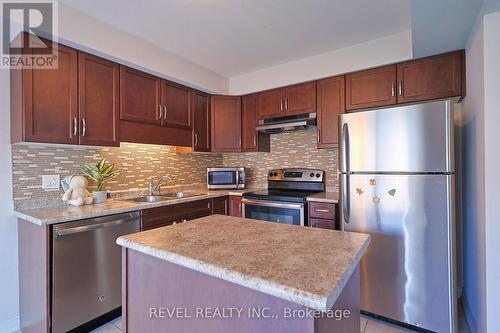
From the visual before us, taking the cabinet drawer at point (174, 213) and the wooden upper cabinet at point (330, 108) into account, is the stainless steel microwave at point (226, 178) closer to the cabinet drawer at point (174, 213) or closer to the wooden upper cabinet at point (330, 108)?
the cabinet drawer at point (174, 213)

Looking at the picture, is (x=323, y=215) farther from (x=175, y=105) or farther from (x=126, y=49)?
(x=126, y=49)

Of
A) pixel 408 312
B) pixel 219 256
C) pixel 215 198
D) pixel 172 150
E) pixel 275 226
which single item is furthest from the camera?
pixel 172 150

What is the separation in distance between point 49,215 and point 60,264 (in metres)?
0.34

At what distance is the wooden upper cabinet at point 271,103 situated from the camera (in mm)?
3018

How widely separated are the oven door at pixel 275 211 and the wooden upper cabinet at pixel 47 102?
5.69 ft

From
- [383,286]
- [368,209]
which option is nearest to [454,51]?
[368,209]

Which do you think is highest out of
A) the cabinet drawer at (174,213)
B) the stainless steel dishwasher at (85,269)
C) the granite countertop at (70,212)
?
the granite countertop at (70,212)

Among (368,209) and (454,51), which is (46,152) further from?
(454,51)

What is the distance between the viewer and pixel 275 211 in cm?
267

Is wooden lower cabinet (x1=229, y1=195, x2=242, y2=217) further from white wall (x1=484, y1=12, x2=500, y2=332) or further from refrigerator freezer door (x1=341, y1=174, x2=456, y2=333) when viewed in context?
white wall (x1=484, y1=12, x2=500, y2=332)

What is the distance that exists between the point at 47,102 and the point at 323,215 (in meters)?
2.42

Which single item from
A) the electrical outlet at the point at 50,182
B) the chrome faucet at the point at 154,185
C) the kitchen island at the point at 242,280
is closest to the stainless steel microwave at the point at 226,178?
the chrome faucet at the point at 154,185

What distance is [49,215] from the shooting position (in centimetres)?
173

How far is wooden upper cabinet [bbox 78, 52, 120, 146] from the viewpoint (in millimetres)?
2044
